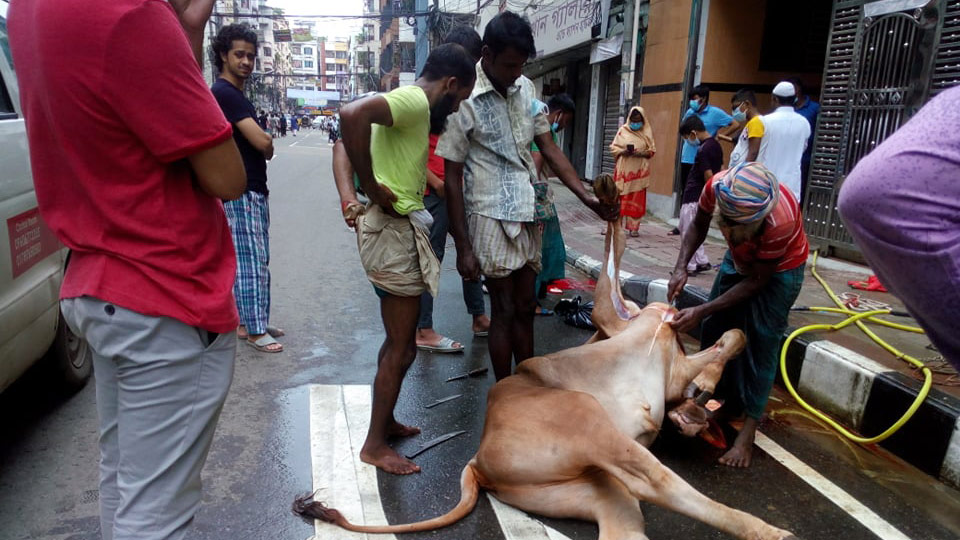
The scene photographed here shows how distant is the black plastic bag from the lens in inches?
188

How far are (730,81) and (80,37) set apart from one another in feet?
29.2

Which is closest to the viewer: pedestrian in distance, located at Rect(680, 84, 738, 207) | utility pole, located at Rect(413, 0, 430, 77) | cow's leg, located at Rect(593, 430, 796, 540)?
cow's leg, located at Rect(593, 430, 796, 540)

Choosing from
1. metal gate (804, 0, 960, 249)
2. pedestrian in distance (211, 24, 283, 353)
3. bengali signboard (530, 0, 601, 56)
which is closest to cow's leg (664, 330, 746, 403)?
pedestrian in distance (211, 24, 283, 353)

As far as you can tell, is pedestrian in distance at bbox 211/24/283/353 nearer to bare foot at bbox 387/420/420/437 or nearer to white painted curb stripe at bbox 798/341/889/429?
bare foot at bbox 387/420/420/437

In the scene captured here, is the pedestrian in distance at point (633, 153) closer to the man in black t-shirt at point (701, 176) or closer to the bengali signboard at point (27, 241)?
the man in black t-shirt at point (701, 176)

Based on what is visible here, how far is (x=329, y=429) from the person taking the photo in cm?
313

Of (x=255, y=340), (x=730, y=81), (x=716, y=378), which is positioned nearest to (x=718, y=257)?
(x=730, y=81)

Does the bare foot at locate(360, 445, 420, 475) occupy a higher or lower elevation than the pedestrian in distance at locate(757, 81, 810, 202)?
lower

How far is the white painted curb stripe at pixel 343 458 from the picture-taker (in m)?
2.42

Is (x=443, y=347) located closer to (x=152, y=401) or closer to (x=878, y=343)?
(x=878, y=343)

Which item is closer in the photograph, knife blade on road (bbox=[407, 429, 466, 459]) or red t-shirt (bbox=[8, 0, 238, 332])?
red t-shirt (bbox=[8, 0, 238, 332])

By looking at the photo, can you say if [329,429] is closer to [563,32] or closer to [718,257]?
[718,257]

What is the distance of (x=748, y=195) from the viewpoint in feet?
8.64

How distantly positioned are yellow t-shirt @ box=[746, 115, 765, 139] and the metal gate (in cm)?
114
